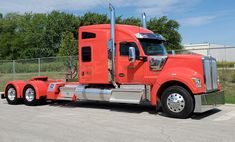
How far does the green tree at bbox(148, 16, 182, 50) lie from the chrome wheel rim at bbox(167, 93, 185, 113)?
61869 mm

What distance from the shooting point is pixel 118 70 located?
13.2 metres

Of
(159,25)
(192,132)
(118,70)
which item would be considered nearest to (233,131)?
(192,132)

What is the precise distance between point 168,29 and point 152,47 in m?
63.2

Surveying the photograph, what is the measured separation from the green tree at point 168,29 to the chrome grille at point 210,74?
6085 cm

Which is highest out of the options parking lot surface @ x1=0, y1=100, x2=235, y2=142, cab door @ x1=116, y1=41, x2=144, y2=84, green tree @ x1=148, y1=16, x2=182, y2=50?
green tree @ x1=148, y1=16, x2=182, y2=50

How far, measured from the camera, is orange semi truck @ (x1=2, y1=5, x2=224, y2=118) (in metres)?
11.3

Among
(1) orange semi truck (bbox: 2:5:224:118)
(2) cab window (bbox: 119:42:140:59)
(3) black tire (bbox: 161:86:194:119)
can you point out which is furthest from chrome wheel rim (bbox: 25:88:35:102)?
(3) black tire (bbox: 161:86:194:119)

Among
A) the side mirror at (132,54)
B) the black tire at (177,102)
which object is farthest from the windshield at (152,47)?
the black tire at (177,102)

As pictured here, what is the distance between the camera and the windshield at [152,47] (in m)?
12.8

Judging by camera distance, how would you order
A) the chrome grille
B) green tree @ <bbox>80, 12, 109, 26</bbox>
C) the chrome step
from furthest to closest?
green tree @ <bbox>80, 12, 109, 26</bbox> → the chrome step → the chrome grille

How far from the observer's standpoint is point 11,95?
1638 cm

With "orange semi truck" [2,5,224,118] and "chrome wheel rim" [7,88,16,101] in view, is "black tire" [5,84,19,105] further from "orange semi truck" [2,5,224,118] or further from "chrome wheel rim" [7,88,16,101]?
"orange semi truck" [2,5,224,118]

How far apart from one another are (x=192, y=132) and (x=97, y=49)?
5706 mm

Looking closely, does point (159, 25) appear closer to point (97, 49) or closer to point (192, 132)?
point (97, 49)
